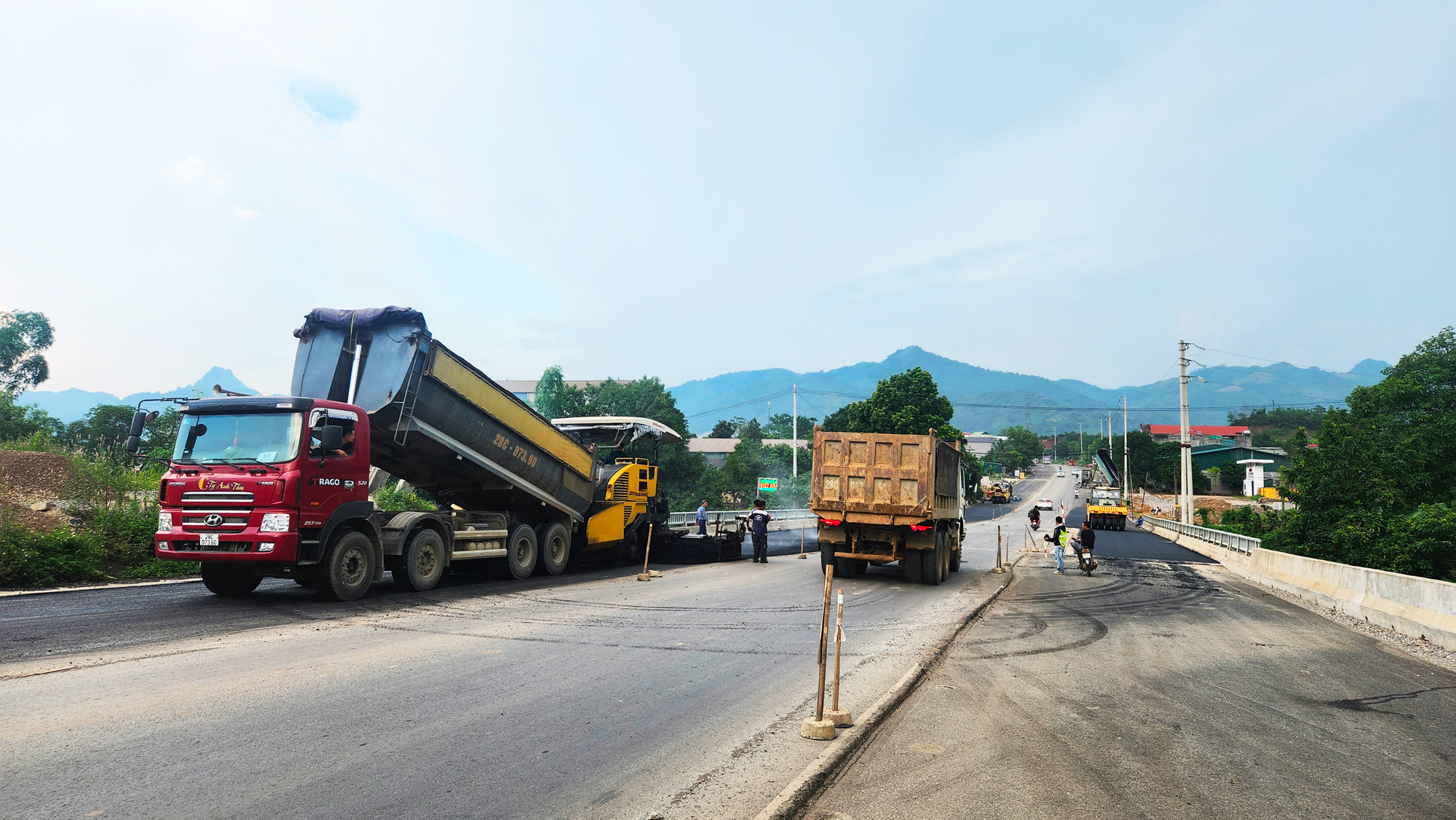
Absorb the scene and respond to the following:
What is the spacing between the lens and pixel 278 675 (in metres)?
6.83

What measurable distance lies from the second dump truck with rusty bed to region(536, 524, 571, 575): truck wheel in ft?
16.2

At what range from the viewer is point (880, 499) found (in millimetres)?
15406

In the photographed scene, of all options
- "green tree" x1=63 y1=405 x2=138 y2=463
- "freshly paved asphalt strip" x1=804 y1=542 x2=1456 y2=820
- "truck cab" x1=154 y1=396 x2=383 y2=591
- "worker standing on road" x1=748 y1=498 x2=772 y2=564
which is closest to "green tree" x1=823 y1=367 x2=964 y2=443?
"worker standing on road" x1=748 y1=498 x2=772 y2=564

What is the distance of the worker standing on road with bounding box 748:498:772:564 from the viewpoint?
20.4 meters

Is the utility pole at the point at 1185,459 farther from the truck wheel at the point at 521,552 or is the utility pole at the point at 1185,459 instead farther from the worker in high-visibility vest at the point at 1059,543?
the truck wheel at the point at 521,552

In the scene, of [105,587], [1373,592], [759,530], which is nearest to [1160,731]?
[1373,592]

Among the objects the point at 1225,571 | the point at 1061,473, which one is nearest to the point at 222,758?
the point at 1225,571

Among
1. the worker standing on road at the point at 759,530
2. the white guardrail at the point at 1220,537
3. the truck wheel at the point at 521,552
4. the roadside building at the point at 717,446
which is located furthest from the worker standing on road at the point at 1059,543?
the roadside building at the point at 717,446

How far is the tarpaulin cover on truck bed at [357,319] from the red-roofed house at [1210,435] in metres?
102

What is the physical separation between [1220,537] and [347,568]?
1076 inches

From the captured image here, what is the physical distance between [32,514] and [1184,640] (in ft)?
57.5

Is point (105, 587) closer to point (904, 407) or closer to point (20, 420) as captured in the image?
point (20, 420)

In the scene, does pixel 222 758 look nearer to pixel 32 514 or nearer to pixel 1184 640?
pixel 1184 640

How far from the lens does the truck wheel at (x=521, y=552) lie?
14.3m
